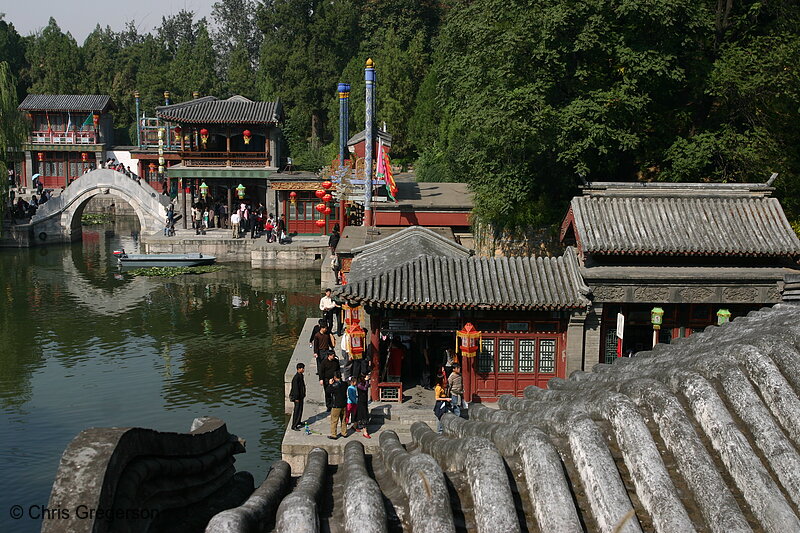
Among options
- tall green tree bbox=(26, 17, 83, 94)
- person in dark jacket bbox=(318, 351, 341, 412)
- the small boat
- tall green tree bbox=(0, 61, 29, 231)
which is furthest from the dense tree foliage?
tall green tree bbox=(26, 17, 83, 94)

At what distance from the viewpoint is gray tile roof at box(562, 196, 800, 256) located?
18.1m

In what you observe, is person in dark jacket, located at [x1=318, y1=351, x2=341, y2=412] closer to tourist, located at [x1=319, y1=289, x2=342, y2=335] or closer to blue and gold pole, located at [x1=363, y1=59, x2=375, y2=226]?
tourist, located at [x1=319, y1=289, x2=342, y2=335]

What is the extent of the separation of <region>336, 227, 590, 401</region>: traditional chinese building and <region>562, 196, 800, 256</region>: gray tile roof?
1.00 metres

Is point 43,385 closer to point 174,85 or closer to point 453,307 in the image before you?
point 453,307

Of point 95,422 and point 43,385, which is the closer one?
point 95,422

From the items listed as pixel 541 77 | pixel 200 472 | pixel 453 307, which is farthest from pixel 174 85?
pixel 200 472

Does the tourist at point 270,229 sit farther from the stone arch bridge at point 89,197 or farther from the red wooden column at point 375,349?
the red wooden column at point 375,349

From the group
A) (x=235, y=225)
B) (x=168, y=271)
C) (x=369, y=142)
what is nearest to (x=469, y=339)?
(x=369, y=142)

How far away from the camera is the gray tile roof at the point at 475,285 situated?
17.1 metres

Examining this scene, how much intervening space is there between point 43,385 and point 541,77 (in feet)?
53.2

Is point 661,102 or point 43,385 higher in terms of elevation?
point 661,102

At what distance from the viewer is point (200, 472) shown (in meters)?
4.22

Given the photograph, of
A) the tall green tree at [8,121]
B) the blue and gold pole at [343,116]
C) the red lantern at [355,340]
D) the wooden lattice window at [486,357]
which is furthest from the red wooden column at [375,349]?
the tall green tree at [8,121]

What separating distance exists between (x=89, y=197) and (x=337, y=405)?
3546 centimetres
